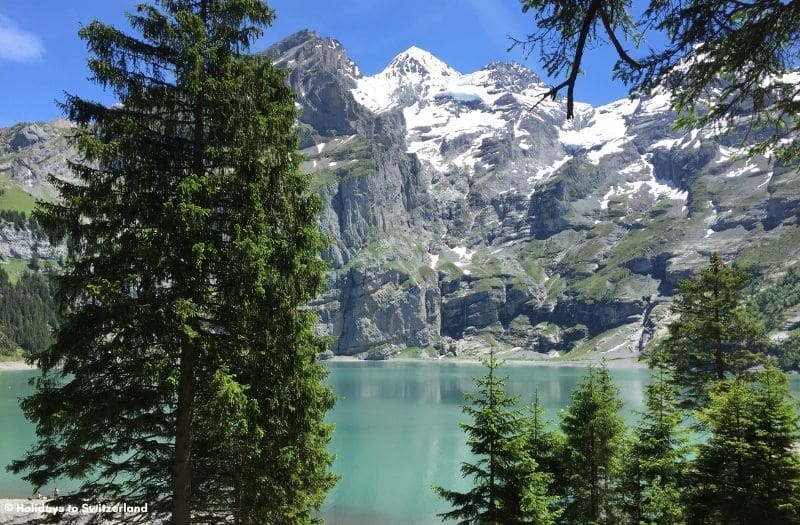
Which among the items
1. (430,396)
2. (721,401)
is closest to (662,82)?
(721,401)

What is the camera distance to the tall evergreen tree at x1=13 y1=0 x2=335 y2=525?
886cm

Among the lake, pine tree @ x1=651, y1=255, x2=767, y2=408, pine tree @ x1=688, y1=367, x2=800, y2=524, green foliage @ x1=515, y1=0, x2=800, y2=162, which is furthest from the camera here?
the lake

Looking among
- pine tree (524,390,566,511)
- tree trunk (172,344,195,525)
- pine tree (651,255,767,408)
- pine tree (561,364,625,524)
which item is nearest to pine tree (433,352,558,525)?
pine tree (524,390,566,511)

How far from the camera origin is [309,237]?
10.4 metres

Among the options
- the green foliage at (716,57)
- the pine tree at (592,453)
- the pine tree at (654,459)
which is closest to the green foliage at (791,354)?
the pine tree at (592,453)

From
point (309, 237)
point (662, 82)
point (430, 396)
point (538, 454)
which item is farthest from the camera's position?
point (430, 396)

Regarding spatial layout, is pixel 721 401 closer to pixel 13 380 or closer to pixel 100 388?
pixel 100 388

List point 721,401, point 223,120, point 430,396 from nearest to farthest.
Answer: point 223,120
point 721,401
point 430,396

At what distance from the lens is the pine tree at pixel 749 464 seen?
11984 mm

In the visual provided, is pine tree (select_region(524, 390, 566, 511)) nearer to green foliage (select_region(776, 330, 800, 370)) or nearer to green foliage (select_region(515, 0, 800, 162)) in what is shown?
green foliage (select_region(515, 0, 800, 162))

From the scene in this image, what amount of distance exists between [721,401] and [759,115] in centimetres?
889

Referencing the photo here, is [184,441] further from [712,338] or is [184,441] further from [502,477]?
[712,338]

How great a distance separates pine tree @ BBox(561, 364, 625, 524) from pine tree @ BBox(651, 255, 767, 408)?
2.68 meters

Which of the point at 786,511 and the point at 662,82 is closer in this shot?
the point at 662,82
